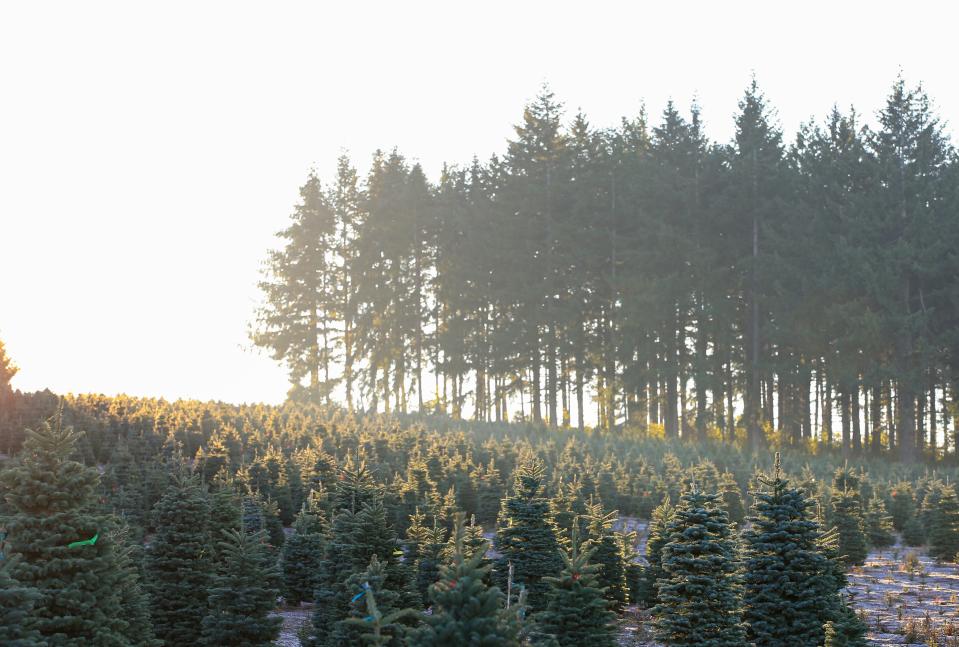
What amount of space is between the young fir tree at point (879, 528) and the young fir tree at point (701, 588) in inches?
515

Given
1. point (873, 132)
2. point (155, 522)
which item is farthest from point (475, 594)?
point (873, 132)

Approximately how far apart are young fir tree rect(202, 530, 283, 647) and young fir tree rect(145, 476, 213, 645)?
1.48 m

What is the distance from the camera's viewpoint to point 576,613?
43.3 ft

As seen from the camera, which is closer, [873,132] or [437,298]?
[873,132]

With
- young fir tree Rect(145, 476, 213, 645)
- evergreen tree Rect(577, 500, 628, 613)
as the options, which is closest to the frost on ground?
evergreen tree Rect(577, 500, 628, 613)

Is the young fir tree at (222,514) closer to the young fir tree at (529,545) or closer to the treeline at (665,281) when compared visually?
the young fir tree at (529,545)

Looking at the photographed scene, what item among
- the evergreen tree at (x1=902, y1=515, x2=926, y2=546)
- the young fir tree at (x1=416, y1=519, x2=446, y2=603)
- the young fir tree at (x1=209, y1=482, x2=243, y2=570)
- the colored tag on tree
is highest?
the colored tag on tree

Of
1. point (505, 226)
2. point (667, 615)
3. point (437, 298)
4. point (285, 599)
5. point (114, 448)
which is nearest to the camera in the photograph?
point (667, 615)

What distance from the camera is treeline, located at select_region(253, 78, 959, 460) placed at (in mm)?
47844

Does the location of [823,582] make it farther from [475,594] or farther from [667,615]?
[475,594]

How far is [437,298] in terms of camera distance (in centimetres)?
6450

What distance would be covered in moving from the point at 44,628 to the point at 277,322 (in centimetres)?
5709

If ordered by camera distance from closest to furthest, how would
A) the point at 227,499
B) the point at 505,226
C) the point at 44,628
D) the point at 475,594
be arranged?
the point at 475,594, the point at 44,628, the point at 227,499, the point at 505,226

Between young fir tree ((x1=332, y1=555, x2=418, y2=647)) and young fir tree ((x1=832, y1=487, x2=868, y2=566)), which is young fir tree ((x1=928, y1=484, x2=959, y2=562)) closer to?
young fir tree ((x1=832, y1=487, x2=868, y2=566))
